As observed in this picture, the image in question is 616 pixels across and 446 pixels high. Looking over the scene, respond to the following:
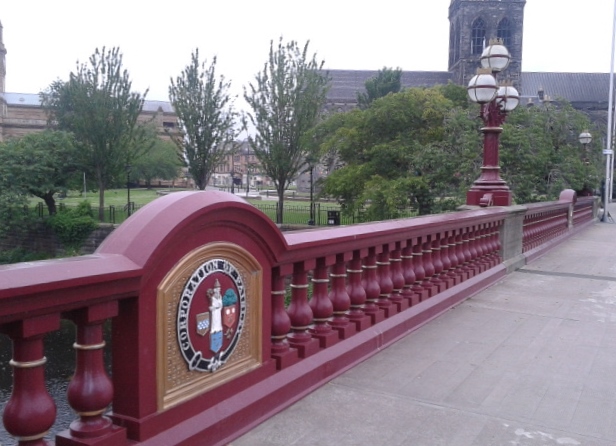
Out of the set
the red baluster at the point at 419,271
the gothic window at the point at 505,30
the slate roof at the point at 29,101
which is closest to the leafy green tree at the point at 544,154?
the red baluster at the point at 419,271

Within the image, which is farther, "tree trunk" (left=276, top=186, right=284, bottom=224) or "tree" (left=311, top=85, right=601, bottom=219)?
"tree trunk" (left=276, top=186, right=284, bottom=224)

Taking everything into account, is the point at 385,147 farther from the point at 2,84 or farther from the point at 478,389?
the point at 2,84

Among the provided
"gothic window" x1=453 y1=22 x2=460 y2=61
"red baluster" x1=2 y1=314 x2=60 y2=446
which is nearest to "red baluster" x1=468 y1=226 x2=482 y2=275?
"red baluster" x1=2 y1=314 x2=60 y2=446

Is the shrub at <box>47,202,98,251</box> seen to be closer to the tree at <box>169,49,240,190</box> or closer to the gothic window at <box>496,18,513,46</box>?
the tree at <box>169,49,240,190</box>

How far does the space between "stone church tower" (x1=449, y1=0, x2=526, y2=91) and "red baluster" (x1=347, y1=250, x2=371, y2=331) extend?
278ft

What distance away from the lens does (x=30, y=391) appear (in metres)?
2.30

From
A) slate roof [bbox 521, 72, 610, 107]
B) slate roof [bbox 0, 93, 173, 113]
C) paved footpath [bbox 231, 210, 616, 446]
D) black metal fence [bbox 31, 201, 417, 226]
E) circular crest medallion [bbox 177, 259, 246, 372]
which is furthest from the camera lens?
slate roof [bbox 0, 93, 173, 113]

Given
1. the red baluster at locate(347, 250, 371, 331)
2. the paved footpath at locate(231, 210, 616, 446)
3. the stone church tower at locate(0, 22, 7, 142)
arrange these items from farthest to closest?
the stone church tower at locate(0, 22, 7, 142), the red baluster at locate(347, 250, 371, 331), the paved footpath at locate(231, 210, 616, 446)

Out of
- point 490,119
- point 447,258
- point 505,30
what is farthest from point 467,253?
point 505,30

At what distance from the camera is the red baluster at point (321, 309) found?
4438mm

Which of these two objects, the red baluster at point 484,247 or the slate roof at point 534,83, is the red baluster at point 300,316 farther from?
the slate roof at point 534,83

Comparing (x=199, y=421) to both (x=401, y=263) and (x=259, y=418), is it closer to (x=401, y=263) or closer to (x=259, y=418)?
(x=259, y=418)

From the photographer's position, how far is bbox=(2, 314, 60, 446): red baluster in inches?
88.8

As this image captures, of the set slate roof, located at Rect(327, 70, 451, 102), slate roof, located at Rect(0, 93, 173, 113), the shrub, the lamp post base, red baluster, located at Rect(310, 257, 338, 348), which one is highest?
slate roof, located at Rect(327, 70, 451, 102)
